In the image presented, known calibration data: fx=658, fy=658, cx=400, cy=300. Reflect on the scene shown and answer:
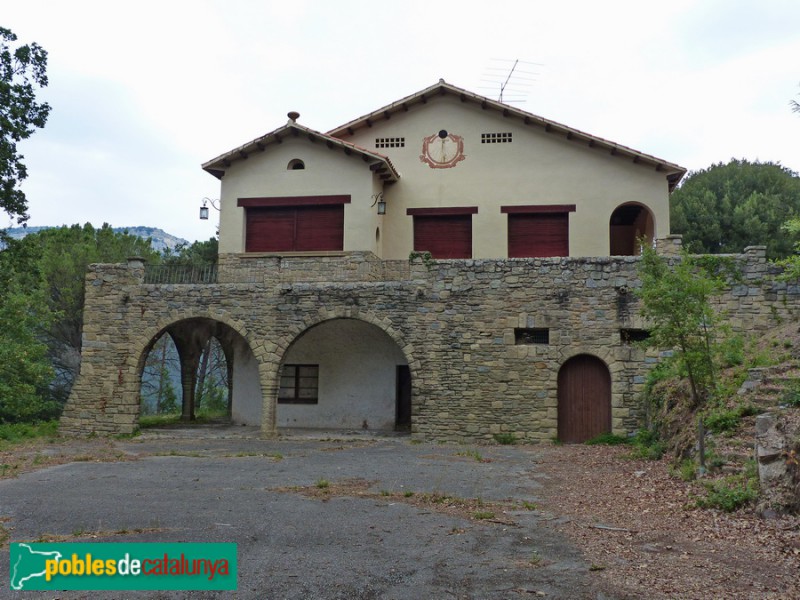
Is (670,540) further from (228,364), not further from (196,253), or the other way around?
(196,253)

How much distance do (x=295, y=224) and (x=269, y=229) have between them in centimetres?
77

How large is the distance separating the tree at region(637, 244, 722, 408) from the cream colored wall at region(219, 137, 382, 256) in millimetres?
8669

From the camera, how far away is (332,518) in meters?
7.45

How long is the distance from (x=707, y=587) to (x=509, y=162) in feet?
49.3

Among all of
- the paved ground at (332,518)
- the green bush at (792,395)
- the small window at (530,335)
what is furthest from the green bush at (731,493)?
the small window at (530,335)

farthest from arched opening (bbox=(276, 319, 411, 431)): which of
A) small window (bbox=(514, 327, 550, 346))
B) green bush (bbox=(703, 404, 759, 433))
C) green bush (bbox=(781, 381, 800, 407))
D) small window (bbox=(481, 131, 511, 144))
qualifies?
green bush (bbox=(781, 381, 800, 407))

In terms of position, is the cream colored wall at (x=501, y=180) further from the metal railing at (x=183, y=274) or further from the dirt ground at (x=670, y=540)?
the dirt ground at (x=670, y=540)

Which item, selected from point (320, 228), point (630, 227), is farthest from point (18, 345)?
point (630, 227)

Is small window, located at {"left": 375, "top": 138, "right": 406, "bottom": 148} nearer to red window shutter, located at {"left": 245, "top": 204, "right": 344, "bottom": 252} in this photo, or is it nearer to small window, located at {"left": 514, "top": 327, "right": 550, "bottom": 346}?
red window shutter, located at {"left": 245, "top": 204, "right": 344, "bottom": 252}

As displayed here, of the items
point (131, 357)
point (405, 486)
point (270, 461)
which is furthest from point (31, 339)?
point (405, 486)

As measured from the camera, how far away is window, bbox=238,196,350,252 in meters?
18.0

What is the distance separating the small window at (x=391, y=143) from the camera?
19.4 meters

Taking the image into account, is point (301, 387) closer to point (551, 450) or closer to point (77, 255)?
point (551, 450)

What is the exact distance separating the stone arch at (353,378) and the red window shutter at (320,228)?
7.00 feet
